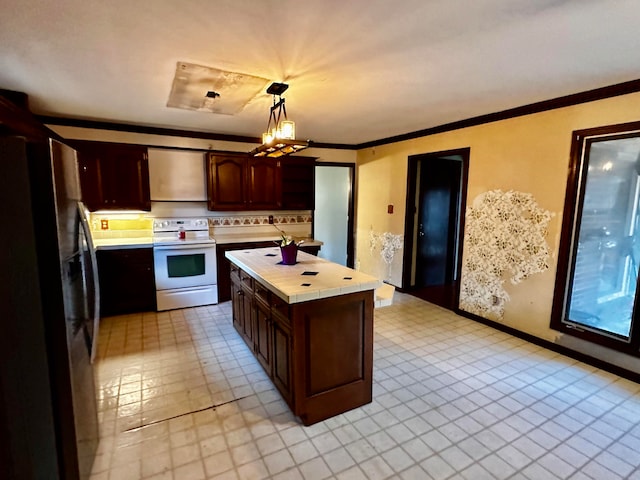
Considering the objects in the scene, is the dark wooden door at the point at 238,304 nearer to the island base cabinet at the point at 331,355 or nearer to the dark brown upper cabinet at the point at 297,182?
the island base cabinet at the point at 331,355

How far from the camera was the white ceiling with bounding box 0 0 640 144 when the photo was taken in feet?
5.20

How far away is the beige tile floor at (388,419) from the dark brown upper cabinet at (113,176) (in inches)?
69.3

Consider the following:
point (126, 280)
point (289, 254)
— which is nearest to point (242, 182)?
point (126, 280)

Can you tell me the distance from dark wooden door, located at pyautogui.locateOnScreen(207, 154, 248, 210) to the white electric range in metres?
0.43

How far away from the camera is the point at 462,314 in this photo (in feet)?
13.2

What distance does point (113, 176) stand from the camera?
3.98 metres

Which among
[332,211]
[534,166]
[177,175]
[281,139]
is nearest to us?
[281,139]

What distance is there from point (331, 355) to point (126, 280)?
117 inches

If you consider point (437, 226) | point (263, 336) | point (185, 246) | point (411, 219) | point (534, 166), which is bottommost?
point (263, 336)

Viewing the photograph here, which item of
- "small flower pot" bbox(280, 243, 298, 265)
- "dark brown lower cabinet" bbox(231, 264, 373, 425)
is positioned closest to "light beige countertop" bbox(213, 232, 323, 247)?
"small flower pot" bbox(280, 243, 298, 265)

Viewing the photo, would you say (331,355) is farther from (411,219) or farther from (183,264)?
(411,219)

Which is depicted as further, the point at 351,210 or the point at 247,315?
the point at 351,210

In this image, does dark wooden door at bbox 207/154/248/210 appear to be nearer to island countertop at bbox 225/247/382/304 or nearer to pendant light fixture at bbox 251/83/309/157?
island countertop at bbox 225/247/382/304

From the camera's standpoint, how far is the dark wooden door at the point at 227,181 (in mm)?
4438
